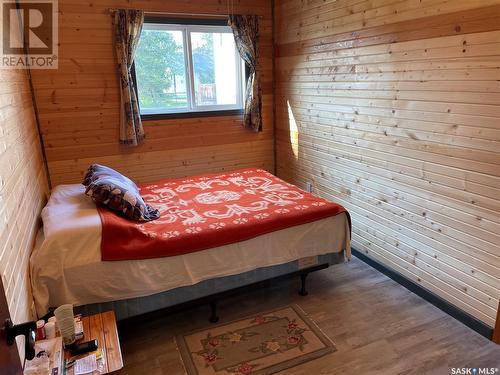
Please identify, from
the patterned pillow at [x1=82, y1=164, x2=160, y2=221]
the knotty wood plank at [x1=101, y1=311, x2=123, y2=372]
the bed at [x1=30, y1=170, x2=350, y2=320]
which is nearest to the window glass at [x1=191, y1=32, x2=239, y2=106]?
the patterned pillow at [x1=82, y1=164, x2=160, y2=221]

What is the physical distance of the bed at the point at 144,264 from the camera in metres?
2.02

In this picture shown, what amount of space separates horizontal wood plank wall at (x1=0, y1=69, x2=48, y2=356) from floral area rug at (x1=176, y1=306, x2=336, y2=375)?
92cm

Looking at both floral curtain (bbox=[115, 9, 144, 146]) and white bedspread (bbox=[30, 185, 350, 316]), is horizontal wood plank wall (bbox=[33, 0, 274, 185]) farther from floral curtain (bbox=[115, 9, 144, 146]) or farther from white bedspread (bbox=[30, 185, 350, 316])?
white bedspread (bbox=[30, 185, 350, 316])

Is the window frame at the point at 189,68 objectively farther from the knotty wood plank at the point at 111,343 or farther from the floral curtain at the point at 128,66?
the knotty wood plank at the point at 111,343

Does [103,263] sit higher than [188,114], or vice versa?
[188,114]

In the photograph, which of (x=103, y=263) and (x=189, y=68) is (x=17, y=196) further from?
(x=189, y=68)

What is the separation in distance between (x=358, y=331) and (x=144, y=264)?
4.52ft

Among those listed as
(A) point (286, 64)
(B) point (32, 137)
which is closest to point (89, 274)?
(B) point (32, 137)

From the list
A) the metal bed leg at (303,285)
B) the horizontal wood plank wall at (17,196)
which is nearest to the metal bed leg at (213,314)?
the metal bed leg at (303,285)

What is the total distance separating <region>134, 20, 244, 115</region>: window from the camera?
12.2 ft

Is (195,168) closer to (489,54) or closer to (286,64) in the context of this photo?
(286,64)

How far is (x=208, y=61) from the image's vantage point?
13.1 feet

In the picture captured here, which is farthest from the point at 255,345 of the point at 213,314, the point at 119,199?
the point at 119,199

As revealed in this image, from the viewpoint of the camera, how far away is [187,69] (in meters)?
3.88
